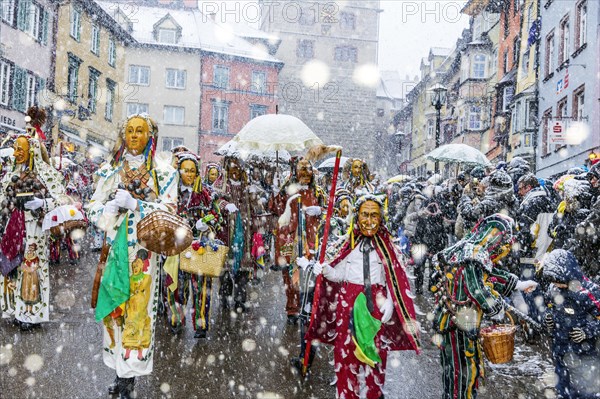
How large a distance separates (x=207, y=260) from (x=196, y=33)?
4142cm

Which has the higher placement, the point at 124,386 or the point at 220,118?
the point at 220,118

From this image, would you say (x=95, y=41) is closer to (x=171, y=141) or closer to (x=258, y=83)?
(x=171, y=141)

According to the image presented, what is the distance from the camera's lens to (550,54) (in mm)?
24719

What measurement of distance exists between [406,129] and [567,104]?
3926cm

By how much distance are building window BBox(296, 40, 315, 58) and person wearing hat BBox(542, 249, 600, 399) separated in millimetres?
54173

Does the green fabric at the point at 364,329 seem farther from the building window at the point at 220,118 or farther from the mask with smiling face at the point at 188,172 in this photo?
the building window at the point at 220,118

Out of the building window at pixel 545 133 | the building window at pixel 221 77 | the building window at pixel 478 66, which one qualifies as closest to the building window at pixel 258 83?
the building window at pixel 221 77

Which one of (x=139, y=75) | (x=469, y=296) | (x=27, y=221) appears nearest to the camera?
(x=469, y=296)

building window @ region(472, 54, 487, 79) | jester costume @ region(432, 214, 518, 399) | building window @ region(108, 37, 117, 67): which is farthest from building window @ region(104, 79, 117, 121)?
jester costume @ region(432, 214, 518, 399)

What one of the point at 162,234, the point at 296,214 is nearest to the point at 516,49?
the point at 296,214

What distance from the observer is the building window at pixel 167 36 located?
4388cm

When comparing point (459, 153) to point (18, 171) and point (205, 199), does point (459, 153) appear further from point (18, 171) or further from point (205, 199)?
point (18, 171)

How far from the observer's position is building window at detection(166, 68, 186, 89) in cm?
4428

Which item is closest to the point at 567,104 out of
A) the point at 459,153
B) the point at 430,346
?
the point at 459,153
